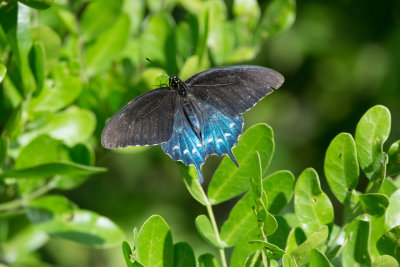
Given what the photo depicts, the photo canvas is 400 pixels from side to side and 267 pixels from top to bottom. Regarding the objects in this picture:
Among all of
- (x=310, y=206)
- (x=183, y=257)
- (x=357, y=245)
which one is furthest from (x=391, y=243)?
(x=183, y=257)

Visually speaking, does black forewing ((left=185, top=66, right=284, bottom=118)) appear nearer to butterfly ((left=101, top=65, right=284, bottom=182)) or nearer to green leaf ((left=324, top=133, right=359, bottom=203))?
butterfly ((left=101, top=65, right=284, bottom=182))

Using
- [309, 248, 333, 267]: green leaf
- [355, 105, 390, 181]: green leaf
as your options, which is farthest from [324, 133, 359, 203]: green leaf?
[309, 248, 333, 267]: green leaf

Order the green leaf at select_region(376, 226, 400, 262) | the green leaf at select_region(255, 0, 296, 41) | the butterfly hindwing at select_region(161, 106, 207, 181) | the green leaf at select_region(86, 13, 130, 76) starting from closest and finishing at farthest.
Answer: the green leaf at select_region(376, 226, 400, 262) < the butterfly hindwing at select_region(161, 106, 207, 181) < the green leaf at select_region(86, 13, 130, 76) < the green leaf at select_region(255, 0, 296, 41)

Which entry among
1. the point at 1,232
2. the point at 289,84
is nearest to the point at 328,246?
the point at 1,232

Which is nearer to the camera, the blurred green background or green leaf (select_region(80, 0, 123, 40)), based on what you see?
the blurred green background

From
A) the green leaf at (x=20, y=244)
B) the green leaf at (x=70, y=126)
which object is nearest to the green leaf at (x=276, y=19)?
the green leaf at (x=70, y=126)

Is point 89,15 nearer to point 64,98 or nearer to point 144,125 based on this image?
point 64,98
